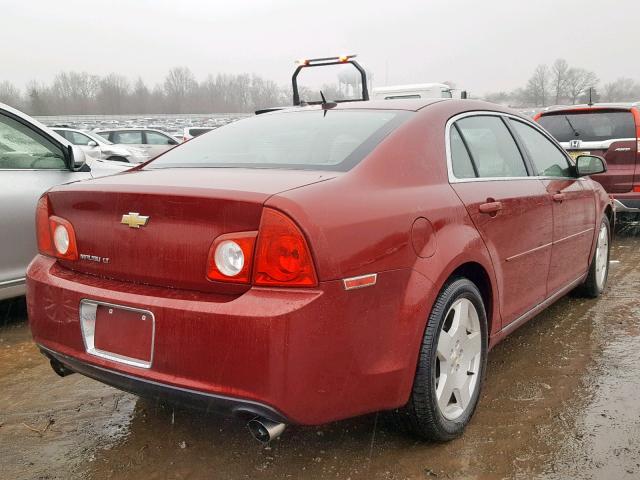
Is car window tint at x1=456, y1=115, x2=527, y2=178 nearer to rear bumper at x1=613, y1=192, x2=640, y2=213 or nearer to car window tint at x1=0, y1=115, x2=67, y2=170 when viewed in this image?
car window tint at x1=0, y1=115, x2=67, y2=170

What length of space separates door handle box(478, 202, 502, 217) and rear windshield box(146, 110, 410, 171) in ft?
1.81

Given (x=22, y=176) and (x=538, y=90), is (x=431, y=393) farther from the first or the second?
(x=538, y=90)

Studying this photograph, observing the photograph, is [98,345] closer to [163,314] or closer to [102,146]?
[163,314]

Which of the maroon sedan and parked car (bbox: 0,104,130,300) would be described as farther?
parked car (bbox: 0,104,130,300)

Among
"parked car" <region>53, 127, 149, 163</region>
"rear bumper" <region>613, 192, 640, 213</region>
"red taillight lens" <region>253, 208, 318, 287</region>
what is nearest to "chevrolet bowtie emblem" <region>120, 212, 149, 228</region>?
"red taillight lens" <region>253, 208, 318, 287</region>

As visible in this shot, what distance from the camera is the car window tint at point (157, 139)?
59.2 feet

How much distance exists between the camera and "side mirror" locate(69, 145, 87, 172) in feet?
14.9

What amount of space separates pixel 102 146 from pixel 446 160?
39.3 ft

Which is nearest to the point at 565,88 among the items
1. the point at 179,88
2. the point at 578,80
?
the point at 578,80

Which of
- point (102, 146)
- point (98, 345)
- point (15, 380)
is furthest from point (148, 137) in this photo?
point (98, 345)

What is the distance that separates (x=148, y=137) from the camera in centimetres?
1800

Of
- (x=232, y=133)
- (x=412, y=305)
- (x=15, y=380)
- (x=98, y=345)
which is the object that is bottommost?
(x=15, y=380)

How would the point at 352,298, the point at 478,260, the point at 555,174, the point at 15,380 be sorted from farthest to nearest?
the point at 555,174 → the point at 15,380 → the point at 478,260 → the point at 352,298

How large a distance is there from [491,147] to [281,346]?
1875 mm
